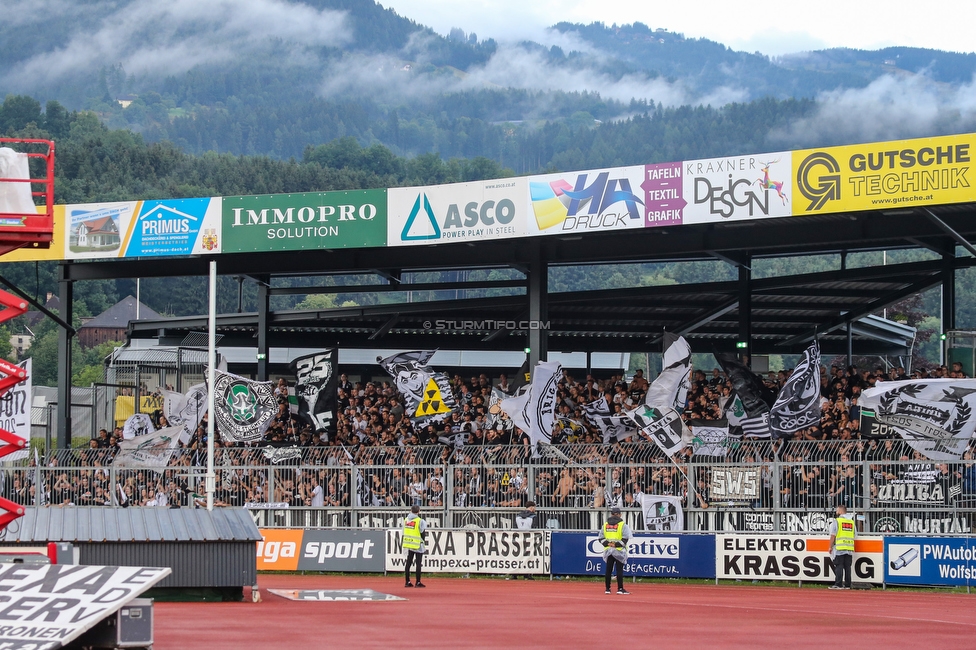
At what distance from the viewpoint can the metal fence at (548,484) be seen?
24.5 m

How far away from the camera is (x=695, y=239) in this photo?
30.3 m

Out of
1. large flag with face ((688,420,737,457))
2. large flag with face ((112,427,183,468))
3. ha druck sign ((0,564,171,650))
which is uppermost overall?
large flag with face ((688,420,737,457))

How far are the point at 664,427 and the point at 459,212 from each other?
7305mm

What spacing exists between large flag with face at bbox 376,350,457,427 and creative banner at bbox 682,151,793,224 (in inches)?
300

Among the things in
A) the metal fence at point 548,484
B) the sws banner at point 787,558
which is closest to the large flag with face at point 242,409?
the metal fence at point 548,484

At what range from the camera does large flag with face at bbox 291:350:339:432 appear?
108ft

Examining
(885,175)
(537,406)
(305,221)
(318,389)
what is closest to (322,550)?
(537,406)

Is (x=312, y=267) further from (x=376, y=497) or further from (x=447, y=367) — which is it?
(x=447, y=367)

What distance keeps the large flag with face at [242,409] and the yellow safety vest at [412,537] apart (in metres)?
7.49

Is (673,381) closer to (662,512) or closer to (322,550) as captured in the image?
(662,512)

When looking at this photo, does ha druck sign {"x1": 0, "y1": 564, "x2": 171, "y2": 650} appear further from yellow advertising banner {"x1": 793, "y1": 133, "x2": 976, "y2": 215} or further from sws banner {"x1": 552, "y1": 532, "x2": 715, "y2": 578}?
yellow advertising banner {"x1": 793, "y1": 133, "x2": 976, "y2": 215}

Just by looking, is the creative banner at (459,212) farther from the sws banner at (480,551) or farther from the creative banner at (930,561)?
the creative banner at (930,561)

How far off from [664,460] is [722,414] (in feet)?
7.70

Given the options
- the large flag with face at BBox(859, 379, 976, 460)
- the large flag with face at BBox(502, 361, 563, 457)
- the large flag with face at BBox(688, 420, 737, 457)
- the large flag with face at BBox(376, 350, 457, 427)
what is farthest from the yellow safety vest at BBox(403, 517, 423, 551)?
the large flag with face at BBox(859, 379, 976, 460)
